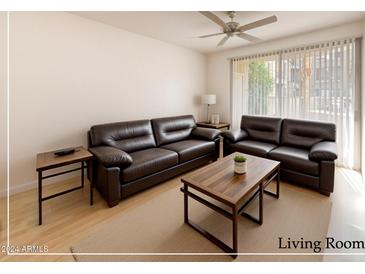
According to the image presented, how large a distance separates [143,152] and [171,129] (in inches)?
36.3

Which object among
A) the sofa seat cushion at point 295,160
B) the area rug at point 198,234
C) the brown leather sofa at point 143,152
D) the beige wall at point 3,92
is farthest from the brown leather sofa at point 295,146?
the beige wall at point 3,92

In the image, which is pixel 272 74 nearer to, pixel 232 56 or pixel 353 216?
pixel 232 56

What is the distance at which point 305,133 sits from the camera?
321 centimetres

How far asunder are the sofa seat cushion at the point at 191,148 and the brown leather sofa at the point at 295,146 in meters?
0.38

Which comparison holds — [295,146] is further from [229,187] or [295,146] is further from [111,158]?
[111,158]

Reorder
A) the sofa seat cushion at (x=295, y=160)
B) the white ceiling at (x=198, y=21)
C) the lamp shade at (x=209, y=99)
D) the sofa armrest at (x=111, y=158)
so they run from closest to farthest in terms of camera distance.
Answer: the sofa armrest at (x=111, y=158)
the sofa seat cushion at (x=295, y=160)
the white ceiling at (x=198, y=21)
the lamp shade at (x=209, y=99)

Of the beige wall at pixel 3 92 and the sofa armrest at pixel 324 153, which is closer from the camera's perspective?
the beige wall at pixel 3 92

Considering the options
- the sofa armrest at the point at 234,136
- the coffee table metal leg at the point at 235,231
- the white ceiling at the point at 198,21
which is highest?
the white ceiling at the point at 198,21

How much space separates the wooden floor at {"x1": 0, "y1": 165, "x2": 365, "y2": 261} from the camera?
5.67ft

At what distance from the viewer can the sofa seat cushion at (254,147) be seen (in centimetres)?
304

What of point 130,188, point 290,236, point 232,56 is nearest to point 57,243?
point 130,188

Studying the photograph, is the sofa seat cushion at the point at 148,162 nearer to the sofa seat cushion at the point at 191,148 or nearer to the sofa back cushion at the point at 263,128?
the sofa seat cushion at the point at 191,148

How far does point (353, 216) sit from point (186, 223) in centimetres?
173
